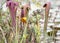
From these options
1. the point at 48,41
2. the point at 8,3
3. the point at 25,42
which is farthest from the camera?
the point at 48,41

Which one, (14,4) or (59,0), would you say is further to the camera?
(59,0)

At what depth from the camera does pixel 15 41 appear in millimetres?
909

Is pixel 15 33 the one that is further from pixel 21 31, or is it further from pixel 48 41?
pixel 48 41

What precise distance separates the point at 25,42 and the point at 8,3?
209mm

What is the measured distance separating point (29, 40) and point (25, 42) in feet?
0.24

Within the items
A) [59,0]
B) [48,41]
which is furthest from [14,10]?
[59,0]

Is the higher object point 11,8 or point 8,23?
point 11,8

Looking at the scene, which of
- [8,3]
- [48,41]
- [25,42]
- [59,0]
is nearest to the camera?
[8,3]

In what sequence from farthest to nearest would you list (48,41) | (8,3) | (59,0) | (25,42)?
(59,0) → (48,41) → (25,42) → (8,3)

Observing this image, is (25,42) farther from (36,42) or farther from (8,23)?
(8,23)

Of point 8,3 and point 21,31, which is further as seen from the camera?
point 21,31

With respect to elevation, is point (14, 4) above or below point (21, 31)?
above

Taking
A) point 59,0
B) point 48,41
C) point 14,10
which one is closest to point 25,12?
point 14,10

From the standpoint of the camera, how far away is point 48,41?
118 cm
